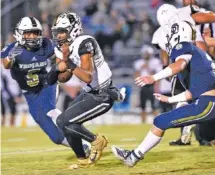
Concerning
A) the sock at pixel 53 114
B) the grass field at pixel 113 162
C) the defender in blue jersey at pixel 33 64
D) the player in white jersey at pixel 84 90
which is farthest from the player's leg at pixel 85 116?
the defender in blue jersey at pixel 33 64

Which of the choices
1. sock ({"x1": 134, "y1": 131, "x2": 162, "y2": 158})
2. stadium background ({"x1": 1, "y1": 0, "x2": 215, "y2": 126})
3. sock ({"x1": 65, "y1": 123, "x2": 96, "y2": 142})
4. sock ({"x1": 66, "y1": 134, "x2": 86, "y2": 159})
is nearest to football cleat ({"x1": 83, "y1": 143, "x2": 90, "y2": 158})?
sock ({"x1": 66, "y1": 134, "x2": 86, "y2": 159})

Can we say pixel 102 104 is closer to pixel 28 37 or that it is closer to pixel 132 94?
pixel 28 37

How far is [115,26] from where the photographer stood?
18172 mm

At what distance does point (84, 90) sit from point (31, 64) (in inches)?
62.7

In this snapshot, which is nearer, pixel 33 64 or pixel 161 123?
pixel 161 123

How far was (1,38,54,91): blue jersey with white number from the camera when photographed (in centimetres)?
891

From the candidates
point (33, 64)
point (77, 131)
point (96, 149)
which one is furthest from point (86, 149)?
point (33, 64)

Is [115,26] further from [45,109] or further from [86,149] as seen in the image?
[86,149]

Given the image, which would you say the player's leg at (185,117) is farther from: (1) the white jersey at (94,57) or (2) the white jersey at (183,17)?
(2) the white jersey at (183,17)

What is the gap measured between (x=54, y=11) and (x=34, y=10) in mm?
594

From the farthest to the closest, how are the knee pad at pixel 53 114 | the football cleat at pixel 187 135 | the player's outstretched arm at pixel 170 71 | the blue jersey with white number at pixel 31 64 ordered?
the football cleat at pixel 187 135 < the blue jersey with white number at pixel 31 64 < the knee pad at pixel 53 114 < the player's outstretched arm at pixel 170 71

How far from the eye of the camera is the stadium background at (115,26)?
54.9ft

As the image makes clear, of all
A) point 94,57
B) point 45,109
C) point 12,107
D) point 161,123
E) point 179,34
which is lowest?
point 12,107

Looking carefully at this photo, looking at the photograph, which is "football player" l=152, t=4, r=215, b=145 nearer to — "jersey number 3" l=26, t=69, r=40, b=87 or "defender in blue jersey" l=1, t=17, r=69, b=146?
"defender in blue jersey" l=1, t=17, r=69, b=146
